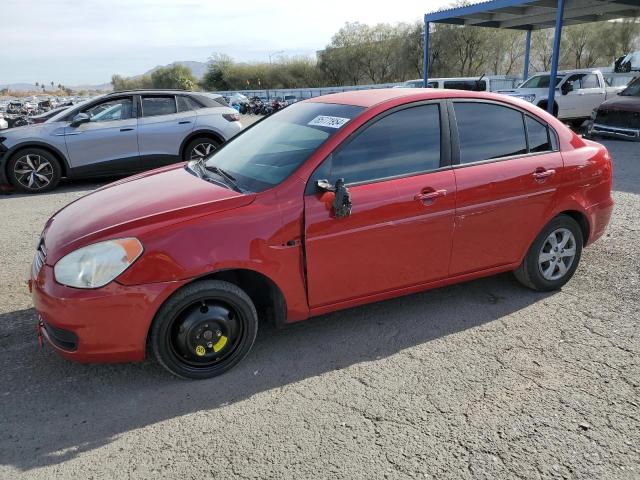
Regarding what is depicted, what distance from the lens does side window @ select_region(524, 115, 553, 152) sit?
157 inches

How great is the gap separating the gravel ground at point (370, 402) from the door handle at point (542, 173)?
39.6 inches

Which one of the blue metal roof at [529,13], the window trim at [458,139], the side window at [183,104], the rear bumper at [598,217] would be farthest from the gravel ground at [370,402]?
the blue metal roof at [529,13]

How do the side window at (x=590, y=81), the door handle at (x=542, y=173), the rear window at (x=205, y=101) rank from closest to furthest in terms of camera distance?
the door handle at (x=542, y=173), the rear window at (x=205, y=101), the side window at (x=590, y=81)

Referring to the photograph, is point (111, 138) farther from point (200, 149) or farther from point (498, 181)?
point (498, 181)

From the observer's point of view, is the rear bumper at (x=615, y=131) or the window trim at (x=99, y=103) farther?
the rear bumper at (x=615, y=131)

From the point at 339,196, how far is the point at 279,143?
0.90 m

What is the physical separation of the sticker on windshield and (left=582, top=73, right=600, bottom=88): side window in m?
16.0

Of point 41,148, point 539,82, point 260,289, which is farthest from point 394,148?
point 539,82

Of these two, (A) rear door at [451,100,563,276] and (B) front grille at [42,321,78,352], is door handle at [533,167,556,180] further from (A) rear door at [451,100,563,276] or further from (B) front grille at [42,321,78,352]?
(B) front grille at [42,321,78,352]

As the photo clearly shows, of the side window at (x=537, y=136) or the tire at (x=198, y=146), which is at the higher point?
the side window at (x=537, y=136)

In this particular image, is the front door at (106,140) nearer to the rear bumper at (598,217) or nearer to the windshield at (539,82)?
the rear bumper at (598,217)

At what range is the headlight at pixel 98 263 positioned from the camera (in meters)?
2.77

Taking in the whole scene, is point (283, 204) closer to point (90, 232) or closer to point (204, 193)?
point (204, 193)

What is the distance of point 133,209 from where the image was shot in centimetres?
314
